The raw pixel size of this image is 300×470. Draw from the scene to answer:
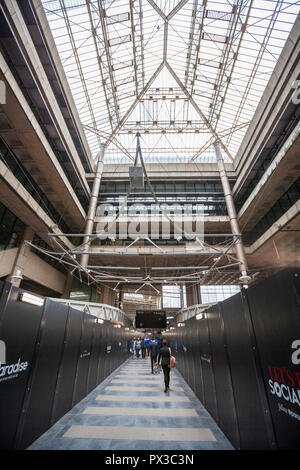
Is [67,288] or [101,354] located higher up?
[67,288]

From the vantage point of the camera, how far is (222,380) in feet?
14.7

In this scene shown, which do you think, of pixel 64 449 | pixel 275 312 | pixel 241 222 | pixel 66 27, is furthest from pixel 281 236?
pixel 66 27

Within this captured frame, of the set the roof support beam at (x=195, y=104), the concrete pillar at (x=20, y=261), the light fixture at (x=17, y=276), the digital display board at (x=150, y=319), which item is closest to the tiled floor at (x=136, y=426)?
the light fixture at (x=17, y=276)

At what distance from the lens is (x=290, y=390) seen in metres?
2.25

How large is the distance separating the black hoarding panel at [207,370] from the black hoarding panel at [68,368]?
Result: 12.9 feet

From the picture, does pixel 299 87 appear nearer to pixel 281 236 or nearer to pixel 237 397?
pixel 281 236

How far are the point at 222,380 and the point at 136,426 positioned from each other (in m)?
2.32

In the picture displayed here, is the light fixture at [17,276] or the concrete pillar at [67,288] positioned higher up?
Answer: the concrete pillar at [67,288]

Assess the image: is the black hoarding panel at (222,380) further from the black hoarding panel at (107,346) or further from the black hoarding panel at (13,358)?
the black hoarding panel at (107,346)

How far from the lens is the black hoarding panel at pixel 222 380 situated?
390 cm

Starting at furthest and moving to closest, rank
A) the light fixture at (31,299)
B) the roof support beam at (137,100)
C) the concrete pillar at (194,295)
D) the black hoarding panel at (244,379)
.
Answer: the concrete pillar at (194,295), the roof support beam at (137,100), the light fixture at (31,299), the black hoarding panel at (244,379)

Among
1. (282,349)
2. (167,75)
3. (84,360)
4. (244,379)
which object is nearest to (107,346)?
(84,360)

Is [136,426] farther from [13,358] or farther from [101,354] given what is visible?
[101,354]

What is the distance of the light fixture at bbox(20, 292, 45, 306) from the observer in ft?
12.0
